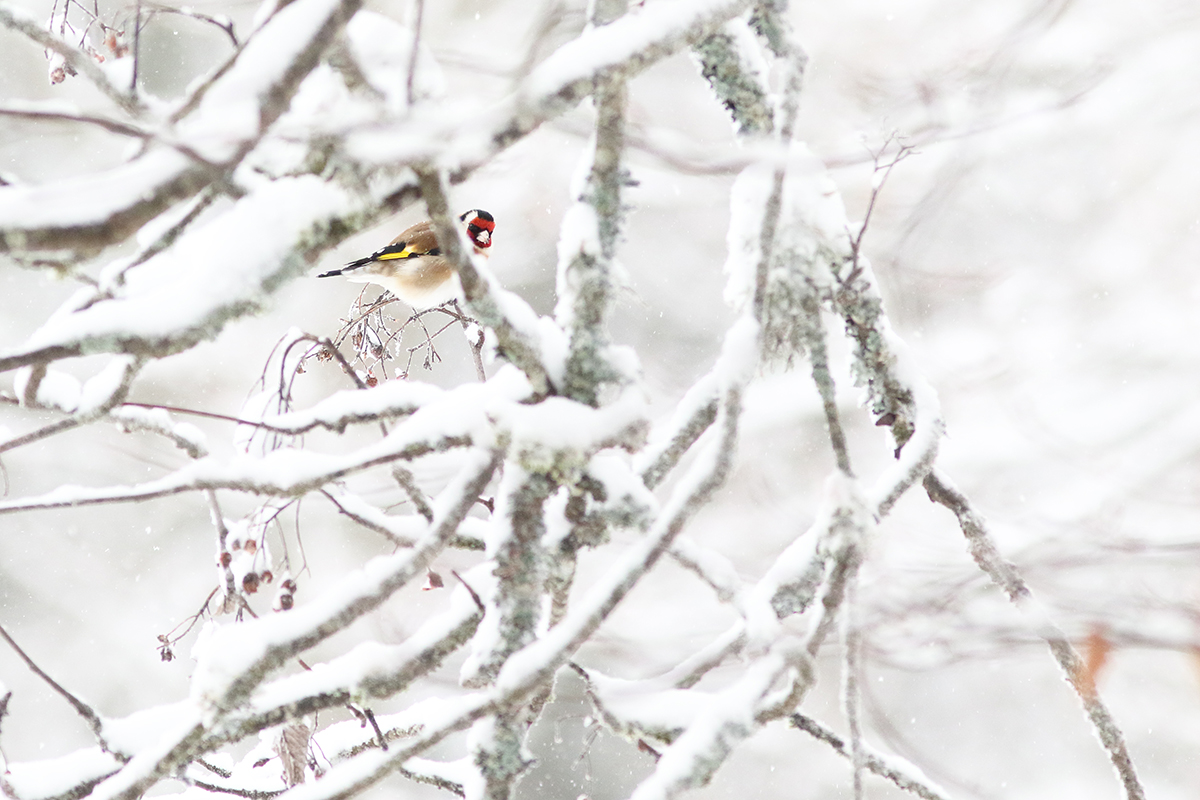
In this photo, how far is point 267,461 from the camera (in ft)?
3.24

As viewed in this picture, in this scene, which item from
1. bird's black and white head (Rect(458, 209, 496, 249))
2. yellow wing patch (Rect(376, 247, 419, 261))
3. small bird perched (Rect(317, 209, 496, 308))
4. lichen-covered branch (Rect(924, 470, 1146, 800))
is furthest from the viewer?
bird's black and white head (Rect(458, 209, 496, 249))

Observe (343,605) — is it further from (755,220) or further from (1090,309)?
(1090,309)

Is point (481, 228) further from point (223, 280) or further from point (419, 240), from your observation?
point (223, 280)

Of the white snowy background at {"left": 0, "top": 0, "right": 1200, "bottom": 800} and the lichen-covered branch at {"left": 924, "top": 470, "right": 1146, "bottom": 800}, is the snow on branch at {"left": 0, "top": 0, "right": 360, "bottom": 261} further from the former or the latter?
the white snowy background at {"left": 0, "top": 0, "right": 1200, "bottom": 800}

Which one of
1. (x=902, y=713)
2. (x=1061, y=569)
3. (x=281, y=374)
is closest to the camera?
(x=1061, y=569)

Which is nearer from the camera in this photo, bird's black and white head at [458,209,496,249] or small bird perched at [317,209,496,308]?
small bird perched at [317,209,496,308]

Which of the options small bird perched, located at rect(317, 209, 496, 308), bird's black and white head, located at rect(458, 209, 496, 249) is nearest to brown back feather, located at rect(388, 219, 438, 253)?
small bird perched, located at rect(317, 209, 496, 308)

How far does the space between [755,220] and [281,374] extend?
0.66 metres

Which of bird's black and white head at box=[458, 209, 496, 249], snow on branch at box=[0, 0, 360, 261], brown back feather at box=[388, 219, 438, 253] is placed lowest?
snow on branch at box=[0, 0, 360, 261]

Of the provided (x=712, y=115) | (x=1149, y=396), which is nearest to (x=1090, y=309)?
(x=1149, y=396)

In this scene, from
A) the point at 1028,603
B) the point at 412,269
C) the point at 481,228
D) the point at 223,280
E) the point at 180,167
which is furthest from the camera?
the point at 481,228

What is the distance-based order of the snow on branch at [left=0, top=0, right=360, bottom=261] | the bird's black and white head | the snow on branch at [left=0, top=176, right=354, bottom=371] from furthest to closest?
the bird's black and white head → the snow on branch at [left=0, top=176, right=354, bottom=371] → the snow on branch at [left=0, top=0, right=360, bottom=261]

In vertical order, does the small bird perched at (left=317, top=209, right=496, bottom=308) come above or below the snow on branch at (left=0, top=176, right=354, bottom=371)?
above

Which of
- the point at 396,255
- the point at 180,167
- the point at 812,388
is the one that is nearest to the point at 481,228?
the point at 396,255
